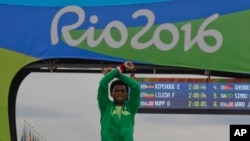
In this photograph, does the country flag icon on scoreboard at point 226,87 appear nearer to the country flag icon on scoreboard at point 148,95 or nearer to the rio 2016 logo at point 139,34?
the rio 2016 logo at point 139,34

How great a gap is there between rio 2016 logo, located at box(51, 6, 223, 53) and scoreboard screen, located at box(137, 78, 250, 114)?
0.40m

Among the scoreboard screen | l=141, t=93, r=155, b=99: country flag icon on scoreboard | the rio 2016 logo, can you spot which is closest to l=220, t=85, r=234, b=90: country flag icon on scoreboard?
the scoreboard screen

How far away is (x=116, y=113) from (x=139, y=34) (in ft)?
8.01

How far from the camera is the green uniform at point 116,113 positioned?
338 cm

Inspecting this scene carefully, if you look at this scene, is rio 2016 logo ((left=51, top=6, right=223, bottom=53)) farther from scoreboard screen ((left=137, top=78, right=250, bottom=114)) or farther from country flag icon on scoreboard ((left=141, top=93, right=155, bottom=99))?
country flag icon on scoreboard ((left=141, top=93, right=155, bottom=99))

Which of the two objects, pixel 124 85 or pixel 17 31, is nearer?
pixel 124 85

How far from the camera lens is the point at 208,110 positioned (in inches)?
232

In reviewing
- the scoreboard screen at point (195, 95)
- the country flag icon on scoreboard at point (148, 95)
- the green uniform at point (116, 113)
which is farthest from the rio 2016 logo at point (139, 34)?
the green uniform at point (116, 113)

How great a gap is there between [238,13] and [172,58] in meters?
0.83

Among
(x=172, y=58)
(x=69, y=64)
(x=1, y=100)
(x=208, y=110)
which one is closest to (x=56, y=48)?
(x=69, y=64)

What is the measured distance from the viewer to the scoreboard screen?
587 centimetres

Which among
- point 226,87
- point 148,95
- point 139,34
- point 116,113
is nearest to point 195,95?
point 226,87

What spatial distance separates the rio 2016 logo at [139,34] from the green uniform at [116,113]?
2.33 metres

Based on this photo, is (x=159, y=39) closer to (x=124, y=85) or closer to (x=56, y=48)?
(x=56, y=48)
